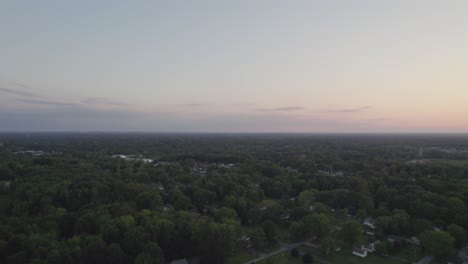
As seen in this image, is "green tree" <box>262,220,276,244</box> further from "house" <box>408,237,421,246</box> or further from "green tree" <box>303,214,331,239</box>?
"house" <box>408,237,421,246</box>

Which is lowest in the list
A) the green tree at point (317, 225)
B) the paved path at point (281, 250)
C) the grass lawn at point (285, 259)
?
the grass lawn at point (285, 259)

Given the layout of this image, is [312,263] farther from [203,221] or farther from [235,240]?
[203,221]

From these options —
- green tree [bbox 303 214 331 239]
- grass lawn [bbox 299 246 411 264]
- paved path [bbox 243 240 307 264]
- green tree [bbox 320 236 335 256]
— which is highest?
green tree [bbox 303 214 331 239]

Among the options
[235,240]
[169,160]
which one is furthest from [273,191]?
[169,160]

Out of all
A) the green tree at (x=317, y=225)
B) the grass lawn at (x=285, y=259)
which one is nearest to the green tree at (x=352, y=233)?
the green tree at (x=317, y=225)

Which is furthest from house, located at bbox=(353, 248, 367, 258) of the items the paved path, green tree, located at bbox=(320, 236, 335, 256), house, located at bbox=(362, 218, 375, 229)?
house, located at bbox=(362, 218, 375, 229)

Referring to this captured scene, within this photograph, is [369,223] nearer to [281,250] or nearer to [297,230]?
[297,230]

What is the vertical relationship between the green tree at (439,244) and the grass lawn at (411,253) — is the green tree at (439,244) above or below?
above

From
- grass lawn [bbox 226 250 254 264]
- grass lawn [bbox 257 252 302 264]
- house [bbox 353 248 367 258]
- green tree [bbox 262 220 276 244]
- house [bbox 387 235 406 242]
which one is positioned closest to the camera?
grass lawn [bbox 257 252 302 264]

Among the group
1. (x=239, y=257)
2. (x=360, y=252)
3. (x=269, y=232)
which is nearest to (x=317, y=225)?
(x=360, y=252)

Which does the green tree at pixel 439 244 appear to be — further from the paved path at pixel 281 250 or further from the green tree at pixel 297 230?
the paved path at pixel 281 250

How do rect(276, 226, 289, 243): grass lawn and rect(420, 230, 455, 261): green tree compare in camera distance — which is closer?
rect(420, 230, 455, 261): green tree
